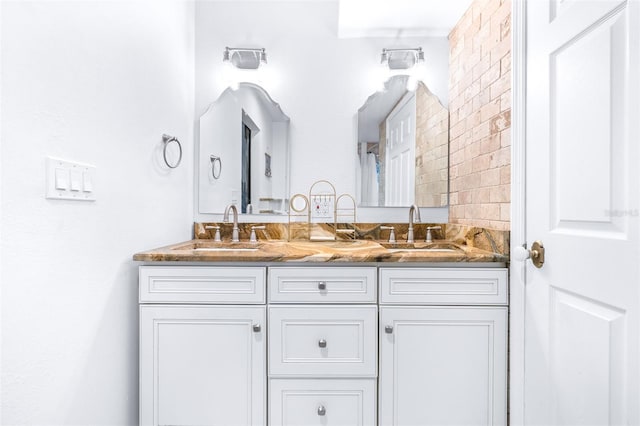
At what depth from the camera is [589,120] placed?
38.3 inches

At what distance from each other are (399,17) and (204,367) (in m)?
2.01

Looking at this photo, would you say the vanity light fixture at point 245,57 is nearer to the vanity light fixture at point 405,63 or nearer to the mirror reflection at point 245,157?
the mirror reflection at point 245,157

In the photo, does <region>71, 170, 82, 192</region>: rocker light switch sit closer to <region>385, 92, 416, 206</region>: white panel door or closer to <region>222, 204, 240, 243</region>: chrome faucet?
<region>222, 204, 240, 243</region>: chrome faucet

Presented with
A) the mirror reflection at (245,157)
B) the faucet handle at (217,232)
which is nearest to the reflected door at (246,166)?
the mirror reflection at (245,157)

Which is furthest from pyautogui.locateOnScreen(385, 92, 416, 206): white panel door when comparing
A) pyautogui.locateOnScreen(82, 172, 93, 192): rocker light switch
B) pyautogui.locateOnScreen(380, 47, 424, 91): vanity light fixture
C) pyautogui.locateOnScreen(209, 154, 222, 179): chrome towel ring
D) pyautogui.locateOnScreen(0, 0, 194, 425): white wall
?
pyautogui.locateOnScreen(82, 172, 93, 192): rocker light switch

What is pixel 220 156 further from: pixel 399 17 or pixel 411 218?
pixel 399 17

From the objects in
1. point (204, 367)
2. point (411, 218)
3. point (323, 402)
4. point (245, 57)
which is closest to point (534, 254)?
point (411, 218)

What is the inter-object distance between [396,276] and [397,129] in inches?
40.0

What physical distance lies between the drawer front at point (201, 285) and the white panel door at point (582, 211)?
1.03 meters

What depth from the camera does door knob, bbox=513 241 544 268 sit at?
45.9 inches

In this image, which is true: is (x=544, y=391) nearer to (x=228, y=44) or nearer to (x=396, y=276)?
(x=396, y=276)

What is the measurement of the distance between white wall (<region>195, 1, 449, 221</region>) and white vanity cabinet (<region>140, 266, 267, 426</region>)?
0.94m

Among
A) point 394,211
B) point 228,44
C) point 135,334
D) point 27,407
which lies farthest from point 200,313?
point 228,44

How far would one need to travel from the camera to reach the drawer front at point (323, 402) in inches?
54.1
